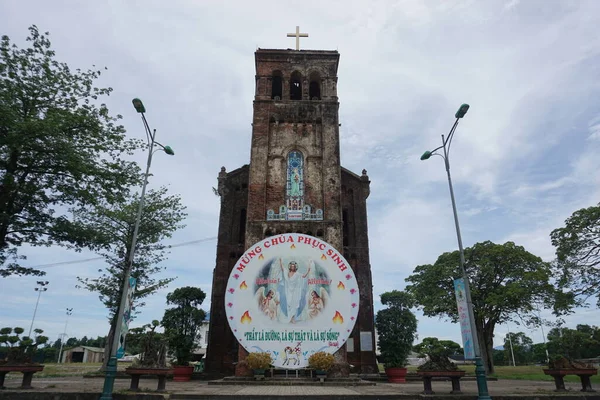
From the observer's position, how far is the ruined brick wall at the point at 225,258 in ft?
76.1

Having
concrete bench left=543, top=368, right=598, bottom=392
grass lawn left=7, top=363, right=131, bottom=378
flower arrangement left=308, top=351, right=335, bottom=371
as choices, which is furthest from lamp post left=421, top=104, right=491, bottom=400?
grass lawn left=7, top=363, right=131, bottom=378

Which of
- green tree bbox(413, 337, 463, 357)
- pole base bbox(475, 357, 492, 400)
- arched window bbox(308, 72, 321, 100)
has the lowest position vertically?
pole base bbox(475, 357, 492, 400)

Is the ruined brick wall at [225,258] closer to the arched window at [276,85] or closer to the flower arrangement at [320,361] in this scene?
the arched window at [276,85]

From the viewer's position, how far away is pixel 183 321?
24891 mm

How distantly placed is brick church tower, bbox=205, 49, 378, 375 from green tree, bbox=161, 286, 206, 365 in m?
1.54

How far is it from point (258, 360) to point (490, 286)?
2269 centimetres

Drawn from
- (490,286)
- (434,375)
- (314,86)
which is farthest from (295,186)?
(490,286)

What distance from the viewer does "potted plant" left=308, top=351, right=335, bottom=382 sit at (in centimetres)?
1725

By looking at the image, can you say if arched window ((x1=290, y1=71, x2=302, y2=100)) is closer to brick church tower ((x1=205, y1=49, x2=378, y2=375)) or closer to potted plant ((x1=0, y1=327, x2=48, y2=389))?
brick church tower ((x1=205, y1=49, x2=378, y2=375))

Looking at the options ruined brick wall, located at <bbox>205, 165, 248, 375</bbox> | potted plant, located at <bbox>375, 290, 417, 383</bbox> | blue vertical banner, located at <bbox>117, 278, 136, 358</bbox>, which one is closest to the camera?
blue vertical banner, located at <bbox>117, 278, 136, 358</bbox>

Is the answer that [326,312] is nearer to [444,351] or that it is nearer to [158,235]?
[444,351]

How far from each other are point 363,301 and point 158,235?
15.3m

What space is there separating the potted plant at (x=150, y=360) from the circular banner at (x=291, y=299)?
3.29 meters

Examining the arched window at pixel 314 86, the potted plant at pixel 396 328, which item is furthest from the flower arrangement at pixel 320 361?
the arched window at pixel 314 86
